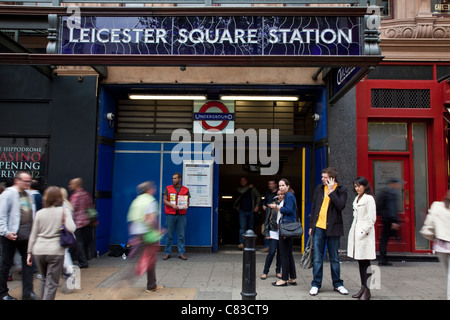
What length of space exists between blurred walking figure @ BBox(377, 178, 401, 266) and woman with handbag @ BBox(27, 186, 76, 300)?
6.09m

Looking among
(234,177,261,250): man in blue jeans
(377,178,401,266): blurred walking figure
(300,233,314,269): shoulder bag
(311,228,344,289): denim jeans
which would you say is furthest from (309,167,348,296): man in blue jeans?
(234,177,261,250): man in blue jeans

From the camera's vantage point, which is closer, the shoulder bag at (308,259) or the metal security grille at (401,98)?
the shoulder bag at (308,259)

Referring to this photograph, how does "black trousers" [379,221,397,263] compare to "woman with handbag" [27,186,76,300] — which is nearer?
"woman with handbag" [27,186,76,300]

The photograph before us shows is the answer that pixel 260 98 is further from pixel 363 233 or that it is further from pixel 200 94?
pixel 363 233

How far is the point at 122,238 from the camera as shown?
9469 millimetres

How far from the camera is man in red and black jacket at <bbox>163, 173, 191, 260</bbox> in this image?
8.83 metres

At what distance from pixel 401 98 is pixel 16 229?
8.18m

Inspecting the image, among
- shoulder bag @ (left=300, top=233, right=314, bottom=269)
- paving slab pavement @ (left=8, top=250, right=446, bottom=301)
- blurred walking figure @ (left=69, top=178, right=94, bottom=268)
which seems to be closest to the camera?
paving slab pavement @ (left=8, top=250, right=446, bottom=301)

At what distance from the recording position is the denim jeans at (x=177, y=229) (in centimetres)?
884

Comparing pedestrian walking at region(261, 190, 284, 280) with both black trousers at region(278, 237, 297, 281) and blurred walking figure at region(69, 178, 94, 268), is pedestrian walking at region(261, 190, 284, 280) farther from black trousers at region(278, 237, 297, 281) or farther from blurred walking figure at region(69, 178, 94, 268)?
blurred walking figure at region(69, 178, 94, 268)

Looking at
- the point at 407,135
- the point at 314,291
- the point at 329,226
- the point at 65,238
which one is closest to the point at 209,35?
the point at 329,226

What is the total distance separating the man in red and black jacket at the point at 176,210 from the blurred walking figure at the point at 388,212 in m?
4.18

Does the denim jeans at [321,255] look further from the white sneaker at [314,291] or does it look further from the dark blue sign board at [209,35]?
the dark blue sign board at [209,35]

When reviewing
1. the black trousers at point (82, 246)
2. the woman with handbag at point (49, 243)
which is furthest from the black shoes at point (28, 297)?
the black trousers at point (82, 246)
